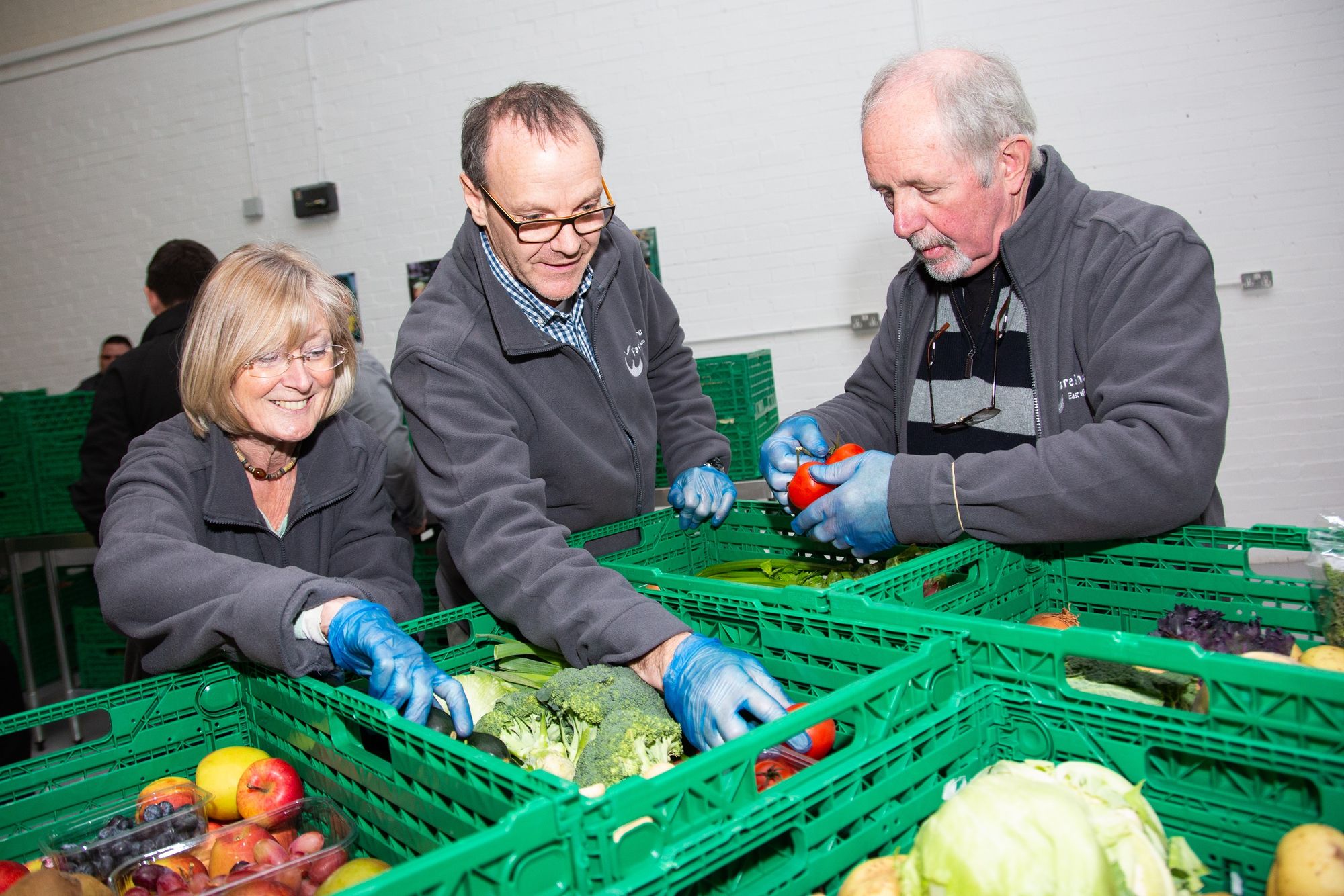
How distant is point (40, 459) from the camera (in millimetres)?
4848

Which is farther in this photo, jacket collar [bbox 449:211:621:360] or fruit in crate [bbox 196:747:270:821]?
jacket collar [bbox 449:211:621:360]

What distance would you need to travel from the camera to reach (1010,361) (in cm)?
200

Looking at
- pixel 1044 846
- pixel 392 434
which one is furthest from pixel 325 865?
pixel 392 434

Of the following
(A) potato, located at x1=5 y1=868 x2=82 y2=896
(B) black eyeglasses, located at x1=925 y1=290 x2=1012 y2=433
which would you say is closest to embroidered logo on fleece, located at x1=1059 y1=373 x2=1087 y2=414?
(B) black eyeglasses, located at x1=925 y1=290 x2=1012 y2=433

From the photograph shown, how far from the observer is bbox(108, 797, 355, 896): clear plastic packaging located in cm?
121

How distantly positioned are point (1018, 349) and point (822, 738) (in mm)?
1032

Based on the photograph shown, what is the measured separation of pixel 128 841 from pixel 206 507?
0.75m

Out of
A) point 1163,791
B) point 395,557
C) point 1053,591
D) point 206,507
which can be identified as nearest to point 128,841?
point 206,507

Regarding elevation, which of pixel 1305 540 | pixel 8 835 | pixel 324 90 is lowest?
pixel 8 835

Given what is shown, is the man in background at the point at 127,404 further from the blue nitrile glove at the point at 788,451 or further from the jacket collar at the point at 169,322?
the blue nitrile glove at the point at 788,451

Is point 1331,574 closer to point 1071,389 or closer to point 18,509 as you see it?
point 1071,389

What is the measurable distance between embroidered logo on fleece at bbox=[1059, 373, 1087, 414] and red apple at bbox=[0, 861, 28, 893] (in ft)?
6.25

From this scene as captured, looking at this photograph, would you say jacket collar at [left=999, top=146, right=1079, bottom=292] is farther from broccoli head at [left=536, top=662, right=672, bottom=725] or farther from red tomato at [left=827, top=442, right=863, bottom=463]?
broccoli head at [left=536, top=662, right=672, bottom=725]

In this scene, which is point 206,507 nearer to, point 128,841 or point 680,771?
point 128,841
